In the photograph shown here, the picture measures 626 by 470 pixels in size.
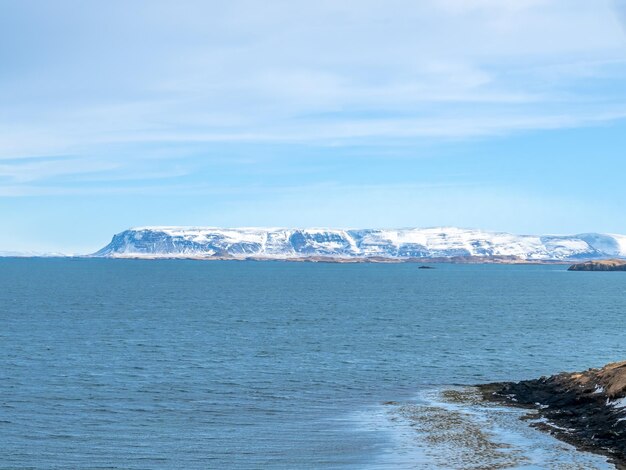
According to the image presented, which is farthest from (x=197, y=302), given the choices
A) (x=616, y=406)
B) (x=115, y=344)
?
(x=616, y=406)

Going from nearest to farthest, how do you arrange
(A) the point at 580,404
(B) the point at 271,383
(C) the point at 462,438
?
(C) the point at 462,438, (A) the point at 580,404, (B) the point at 271,383

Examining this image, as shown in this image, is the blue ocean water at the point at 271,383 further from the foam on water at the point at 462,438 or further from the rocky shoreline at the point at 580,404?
the rocky shoreline at the point at 580,404

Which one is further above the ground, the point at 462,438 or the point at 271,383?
the point at 271,383

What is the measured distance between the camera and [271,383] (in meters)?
55.5

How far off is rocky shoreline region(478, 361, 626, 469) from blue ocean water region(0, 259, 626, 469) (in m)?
1.60

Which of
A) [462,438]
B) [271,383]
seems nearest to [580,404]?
[462,438]

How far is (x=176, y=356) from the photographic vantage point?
67.4m

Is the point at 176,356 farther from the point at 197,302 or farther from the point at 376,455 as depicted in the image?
the point at 197,302

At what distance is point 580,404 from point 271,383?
798 inches

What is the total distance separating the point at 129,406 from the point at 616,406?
26419mm

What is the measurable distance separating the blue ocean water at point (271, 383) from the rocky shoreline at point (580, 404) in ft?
5.26

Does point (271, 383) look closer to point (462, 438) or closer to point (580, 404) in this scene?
point (462, 438)

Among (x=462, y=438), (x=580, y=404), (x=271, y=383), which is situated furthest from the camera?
(x=271, y=383)

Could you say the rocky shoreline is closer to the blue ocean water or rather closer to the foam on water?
the foam on water
